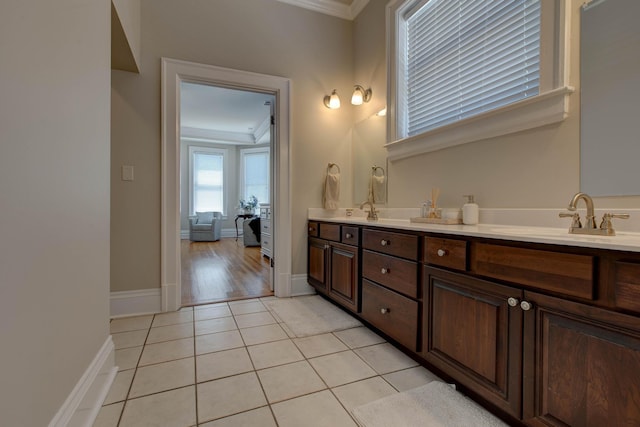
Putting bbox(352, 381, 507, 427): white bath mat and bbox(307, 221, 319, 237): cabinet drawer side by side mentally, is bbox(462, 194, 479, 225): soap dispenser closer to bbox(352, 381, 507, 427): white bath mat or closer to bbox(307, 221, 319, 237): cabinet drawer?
bbox(352, 381, 507, 427): white bath mat

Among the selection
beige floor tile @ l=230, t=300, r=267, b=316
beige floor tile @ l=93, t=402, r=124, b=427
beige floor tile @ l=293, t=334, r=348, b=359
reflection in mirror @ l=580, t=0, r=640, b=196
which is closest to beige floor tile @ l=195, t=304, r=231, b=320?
beige floor tile @ l=230, t=300, r=267, b=316

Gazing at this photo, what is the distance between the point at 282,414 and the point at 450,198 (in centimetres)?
160

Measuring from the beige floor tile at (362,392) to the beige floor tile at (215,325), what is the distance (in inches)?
41.7

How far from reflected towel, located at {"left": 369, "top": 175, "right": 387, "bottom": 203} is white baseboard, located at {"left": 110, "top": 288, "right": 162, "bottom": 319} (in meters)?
2.05

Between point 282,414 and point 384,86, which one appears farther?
point 384,86

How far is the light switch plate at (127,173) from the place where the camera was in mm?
2416

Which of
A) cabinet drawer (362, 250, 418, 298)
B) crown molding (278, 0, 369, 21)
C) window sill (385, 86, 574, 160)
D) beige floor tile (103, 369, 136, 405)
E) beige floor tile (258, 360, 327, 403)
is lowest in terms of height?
beige floor tile (103, 369, 136, 405)

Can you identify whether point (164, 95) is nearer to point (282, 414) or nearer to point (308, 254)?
point (308, 254)

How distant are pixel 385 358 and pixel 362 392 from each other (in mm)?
365

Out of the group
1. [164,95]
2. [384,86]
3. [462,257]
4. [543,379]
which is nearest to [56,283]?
[462,257]

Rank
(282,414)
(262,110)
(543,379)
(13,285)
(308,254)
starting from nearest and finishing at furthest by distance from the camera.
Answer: (13,285)
(543,379)
(282,414)
(308,254)
(262,110)

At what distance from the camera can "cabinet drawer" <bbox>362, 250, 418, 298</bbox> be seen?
5.30 ft

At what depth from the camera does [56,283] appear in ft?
3.34

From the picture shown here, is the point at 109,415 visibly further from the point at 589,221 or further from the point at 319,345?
the point at 589,221
